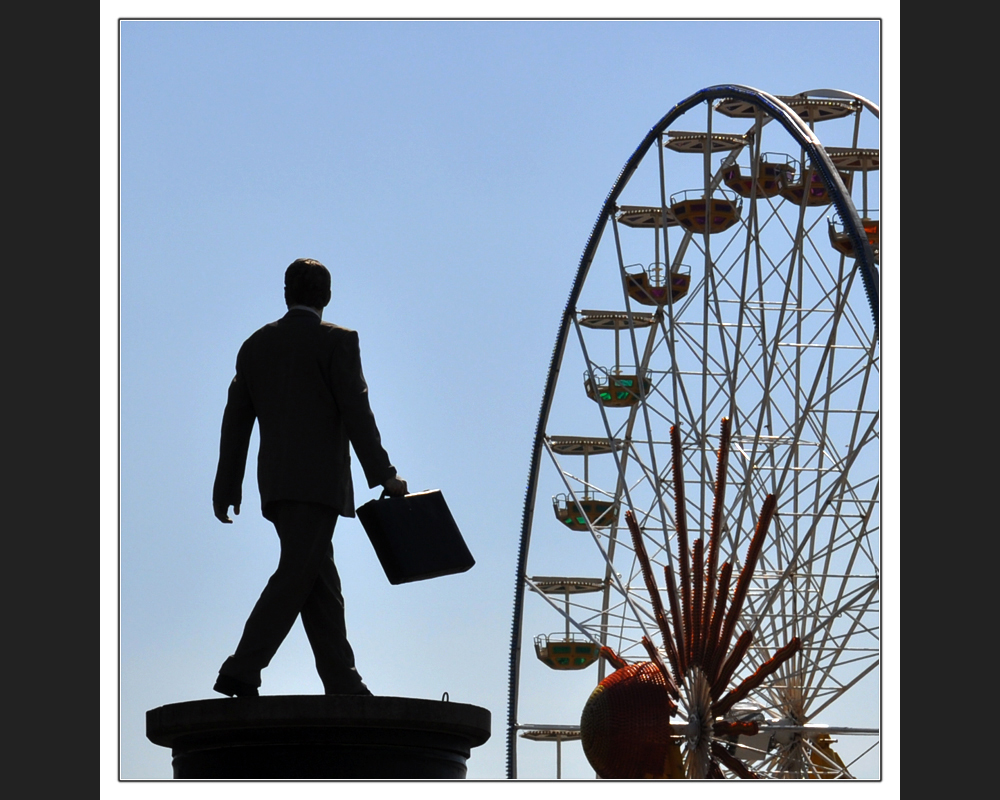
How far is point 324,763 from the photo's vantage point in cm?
934

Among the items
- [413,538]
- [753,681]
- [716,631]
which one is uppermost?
[413,538]

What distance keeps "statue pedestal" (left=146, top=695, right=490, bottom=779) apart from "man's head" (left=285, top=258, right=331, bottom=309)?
2020 millimetres

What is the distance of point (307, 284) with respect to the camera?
10.0 meters

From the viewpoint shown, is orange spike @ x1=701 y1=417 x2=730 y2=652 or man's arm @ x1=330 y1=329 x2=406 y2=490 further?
orange spike @ x1=701 y1=417 x2=730 y2=652

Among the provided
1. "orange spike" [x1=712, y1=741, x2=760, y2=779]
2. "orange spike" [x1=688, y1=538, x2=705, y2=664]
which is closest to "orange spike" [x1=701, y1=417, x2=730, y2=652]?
"orange spike" [x1=688, y1=538, x2=705, y2=664]

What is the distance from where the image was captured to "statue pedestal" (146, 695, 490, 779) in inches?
368

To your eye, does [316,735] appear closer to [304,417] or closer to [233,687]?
[233,687]

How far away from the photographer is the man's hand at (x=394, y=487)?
974 cm

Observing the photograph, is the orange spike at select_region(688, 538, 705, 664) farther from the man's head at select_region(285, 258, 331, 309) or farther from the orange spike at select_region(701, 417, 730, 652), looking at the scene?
the man's head at select_region(285, 258, 331, 309)

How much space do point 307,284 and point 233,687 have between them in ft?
6.71

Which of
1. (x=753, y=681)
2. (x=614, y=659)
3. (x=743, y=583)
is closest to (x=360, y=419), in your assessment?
(x=743, y=583)

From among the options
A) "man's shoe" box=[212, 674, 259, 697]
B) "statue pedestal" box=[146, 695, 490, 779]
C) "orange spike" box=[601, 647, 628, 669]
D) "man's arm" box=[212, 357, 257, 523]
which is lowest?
"orange spike" box=[601, 647, 628, 669]

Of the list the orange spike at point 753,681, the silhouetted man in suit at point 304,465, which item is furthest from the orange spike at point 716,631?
the silhouetted man in suit at point 304,465
